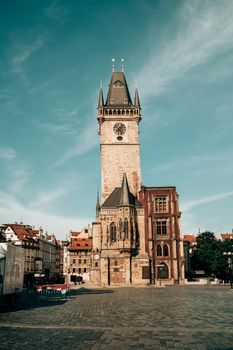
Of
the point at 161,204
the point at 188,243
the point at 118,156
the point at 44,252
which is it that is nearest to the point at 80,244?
the point at 44,252

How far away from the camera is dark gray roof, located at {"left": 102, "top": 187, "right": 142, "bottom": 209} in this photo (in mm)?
63938

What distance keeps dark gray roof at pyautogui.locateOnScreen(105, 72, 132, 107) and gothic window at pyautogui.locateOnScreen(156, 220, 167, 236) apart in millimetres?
26899

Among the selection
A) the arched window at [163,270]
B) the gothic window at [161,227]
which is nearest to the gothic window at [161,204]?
the gothic window at [161,227]

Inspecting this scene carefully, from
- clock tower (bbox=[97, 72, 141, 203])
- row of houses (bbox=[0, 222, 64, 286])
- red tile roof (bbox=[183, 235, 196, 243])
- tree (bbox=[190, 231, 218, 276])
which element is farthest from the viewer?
red tile roof (bbox=[183, 235, 196, 243])

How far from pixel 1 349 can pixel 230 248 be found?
2569 inches

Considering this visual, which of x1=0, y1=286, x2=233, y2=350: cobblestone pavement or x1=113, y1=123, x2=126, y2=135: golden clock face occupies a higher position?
x1=113, y1=123, x2=126, y2=135: golden clock face

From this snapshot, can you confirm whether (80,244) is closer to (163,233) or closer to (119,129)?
(119,129)

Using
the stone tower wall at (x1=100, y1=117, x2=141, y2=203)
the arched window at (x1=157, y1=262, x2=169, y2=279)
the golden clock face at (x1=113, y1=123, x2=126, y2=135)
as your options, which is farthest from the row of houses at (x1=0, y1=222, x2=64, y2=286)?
the golden clock face at (x1=113, y1=123, x2=126, y2=135)

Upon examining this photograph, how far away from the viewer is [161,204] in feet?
207

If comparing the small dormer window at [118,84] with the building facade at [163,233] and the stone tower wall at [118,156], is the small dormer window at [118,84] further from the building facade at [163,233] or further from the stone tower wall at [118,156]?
the building facade at [163,233]

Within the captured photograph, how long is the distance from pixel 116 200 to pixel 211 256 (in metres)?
24.4

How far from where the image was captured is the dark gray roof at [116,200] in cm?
6394

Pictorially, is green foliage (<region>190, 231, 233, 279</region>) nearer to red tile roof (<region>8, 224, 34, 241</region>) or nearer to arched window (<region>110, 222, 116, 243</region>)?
arched window (<region>110, 222, 116, 243</region>)

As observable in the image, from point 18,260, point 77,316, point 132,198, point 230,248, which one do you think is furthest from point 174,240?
point 77,316
